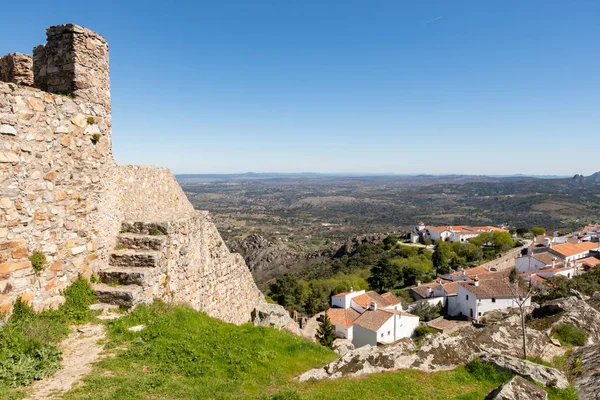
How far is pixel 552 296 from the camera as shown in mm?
28281

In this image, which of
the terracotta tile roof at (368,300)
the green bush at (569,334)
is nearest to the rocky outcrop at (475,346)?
the green bush at (569,334)

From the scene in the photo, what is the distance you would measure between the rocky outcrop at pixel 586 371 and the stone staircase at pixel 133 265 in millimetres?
8242

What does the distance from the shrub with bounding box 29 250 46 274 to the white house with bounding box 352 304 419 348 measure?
35.7m

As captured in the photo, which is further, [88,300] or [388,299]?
[388,299]

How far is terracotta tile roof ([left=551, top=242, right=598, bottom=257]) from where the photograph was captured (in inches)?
2469

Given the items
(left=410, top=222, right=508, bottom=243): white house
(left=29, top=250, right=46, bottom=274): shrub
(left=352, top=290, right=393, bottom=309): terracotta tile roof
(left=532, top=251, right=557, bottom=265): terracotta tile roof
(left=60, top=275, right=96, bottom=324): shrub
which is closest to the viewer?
(left=29, top=250, right=46, bottom=274): shrub

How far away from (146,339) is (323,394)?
3.23 m

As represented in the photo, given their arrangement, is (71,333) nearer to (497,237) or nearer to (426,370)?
(426,370)

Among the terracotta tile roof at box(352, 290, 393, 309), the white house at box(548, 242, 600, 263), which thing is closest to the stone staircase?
the terracotta tile roof at box(352, 290, 393, 309)

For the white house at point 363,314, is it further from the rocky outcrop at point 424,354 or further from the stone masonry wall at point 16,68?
the stone masonry wall at point 16,68

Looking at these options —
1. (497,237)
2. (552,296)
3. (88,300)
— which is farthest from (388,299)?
(88,300)

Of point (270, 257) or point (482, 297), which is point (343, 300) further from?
point (270, 257)

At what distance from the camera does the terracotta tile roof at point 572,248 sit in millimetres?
62716

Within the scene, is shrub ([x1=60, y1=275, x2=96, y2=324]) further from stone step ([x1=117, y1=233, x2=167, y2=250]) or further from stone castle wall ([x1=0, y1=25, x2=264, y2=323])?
stone step ([x1=117, y1=233, x2=167, y2=250])
